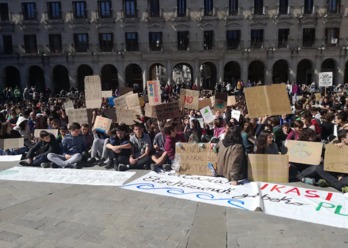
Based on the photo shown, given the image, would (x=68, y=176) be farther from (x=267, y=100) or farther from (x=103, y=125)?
(x=267, y=100)

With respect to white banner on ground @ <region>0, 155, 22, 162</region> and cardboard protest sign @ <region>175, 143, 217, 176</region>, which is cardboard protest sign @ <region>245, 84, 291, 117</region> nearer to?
cardboard protest sign @ <region>175, 143, 217, 176</region>

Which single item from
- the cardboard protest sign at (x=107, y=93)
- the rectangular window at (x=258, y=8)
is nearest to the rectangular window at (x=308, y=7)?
the rectangular window at (x=258, y=8)

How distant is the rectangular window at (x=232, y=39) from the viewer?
33.4m

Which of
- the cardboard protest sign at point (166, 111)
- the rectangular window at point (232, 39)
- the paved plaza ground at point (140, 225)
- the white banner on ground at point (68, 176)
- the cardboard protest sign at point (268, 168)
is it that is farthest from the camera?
the rectangular window at point (232, 39)

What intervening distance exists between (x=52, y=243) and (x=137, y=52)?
102ft

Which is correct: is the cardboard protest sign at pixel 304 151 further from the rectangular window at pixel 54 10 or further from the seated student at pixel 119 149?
the rectangular window at pixel 54 10

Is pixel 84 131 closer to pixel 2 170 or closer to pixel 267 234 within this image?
pixel 2 170

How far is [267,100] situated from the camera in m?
8.23

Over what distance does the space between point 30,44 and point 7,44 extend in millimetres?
2627

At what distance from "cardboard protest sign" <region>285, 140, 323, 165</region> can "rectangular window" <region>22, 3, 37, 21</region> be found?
34529 mm

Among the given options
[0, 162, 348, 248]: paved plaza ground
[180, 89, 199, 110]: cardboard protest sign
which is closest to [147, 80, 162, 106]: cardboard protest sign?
[180, 89, 199, 110]: cardboard protest sign

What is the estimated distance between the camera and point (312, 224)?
4863 millimetres

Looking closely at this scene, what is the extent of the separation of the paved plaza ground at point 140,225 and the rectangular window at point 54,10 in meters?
32.0

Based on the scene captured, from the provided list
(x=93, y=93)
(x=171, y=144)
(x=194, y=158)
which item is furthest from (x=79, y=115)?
(x=194, y=158)
